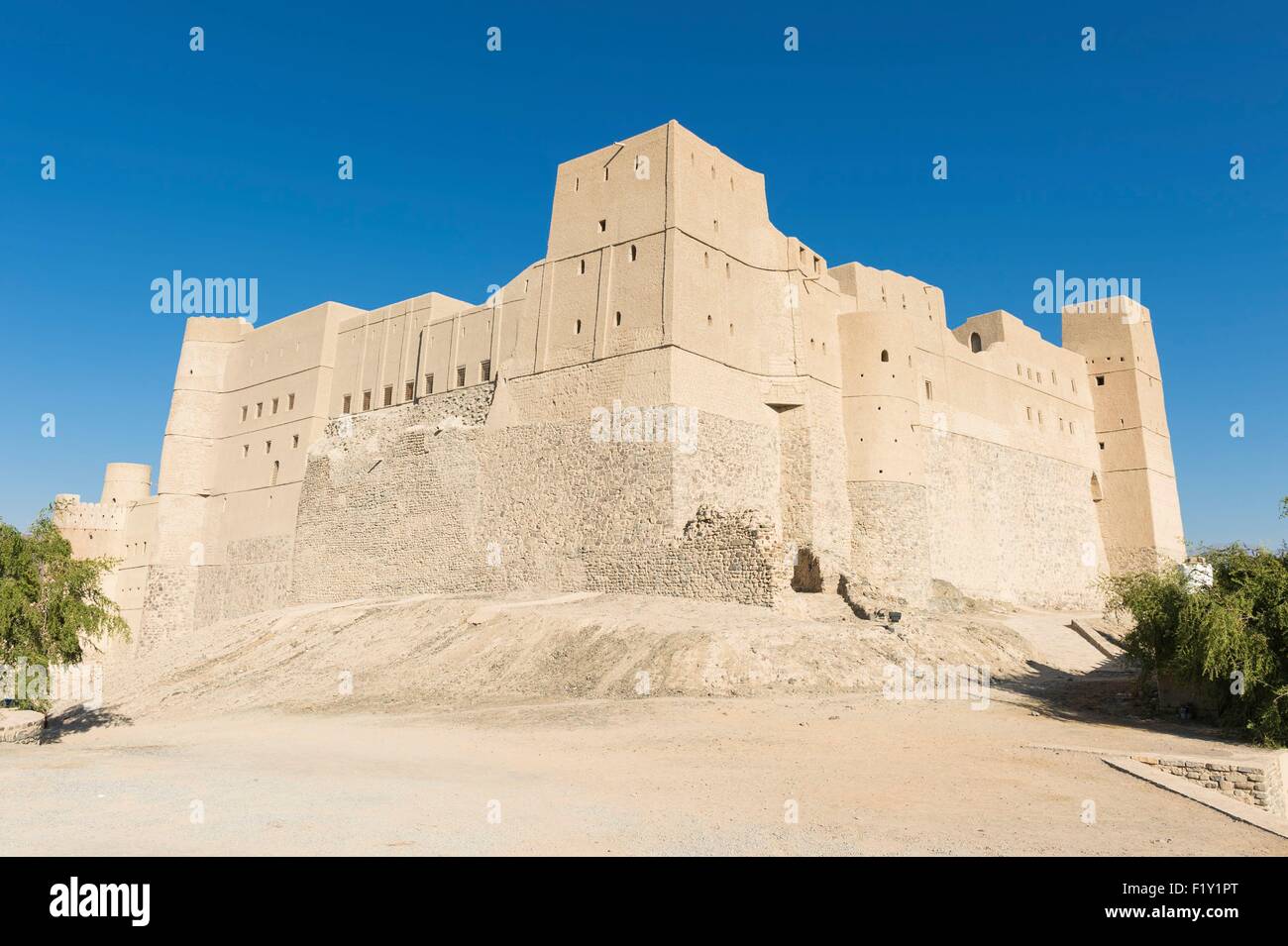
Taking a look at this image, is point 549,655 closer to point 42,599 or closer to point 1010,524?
point 42,599

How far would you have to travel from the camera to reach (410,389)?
32.9m

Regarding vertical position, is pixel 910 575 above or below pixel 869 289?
below

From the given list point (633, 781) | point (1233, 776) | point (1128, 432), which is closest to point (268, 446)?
point (633, 781)

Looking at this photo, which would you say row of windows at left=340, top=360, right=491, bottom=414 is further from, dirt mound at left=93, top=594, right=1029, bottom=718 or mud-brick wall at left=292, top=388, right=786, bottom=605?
dirt mound at left=93, top=594, right=1029, bottom=718

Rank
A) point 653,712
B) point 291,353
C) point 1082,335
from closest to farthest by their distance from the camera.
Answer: point 653,712
point 291,353
point 1082,335

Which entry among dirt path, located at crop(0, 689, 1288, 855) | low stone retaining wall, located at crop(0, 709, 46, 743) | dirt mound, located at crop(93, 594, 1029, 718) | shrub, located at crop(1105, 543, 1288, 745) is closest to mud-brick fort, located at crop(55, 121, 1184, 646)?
dirt mound, located at crop(93, 594, 1029, 718)

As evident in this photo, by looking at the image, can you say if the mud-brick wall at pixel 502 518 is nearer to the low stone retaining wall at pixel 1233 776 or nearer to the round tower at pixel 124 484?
the low stone retaining wall at pixel 1233 776

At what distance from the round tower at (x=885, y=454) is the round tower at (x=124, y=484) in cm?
3340

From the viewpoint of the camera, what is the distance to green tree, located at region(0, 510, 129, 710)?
45.3ft

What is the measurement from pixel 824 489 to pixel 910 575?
147 inches

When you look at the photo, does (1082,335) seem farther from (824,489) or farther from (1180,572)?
(1180,572)

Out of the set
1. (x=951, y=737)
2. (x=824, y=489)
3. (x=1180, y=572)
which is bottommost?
(x=951, y=737)
